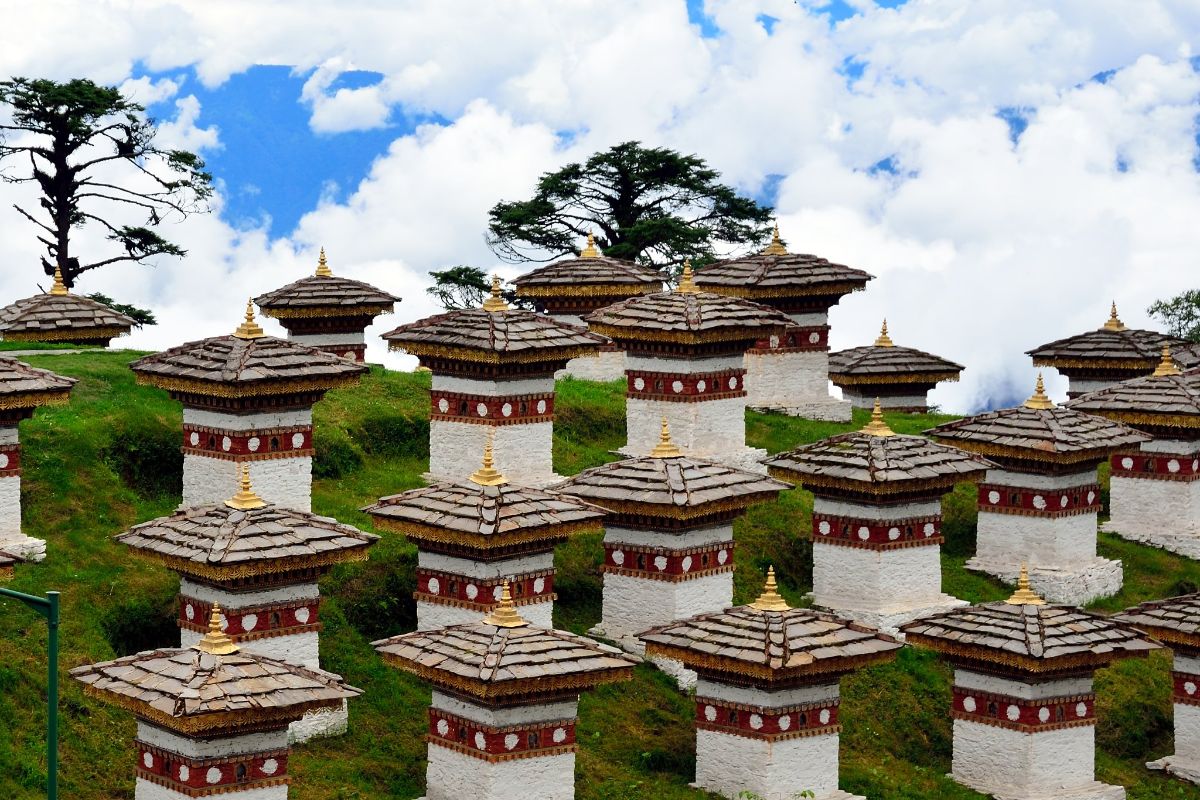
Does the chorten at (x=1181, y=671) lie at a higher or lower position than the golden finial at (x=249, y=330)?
lower

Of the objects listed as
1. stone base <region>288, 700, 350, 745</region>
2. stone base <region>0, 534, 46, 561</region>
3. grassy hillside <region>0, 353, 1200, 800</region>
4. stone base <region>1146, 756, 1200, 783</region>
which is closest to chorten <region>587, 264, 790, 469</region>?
grassy hillside <region>0, 353, 1200, 800</region>

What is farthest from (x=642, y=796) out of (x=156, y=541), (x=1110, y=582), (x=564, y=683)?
(x=1110, y=582)

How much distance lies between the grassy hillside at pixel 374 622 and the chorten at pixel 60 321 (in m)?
3.05

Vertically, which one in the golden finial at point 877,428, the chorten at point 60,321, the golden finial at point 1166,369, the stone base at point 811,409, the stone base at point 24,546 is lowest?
the stone base at point 24,546

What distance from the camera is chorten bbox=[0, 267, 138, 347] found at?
135 feet

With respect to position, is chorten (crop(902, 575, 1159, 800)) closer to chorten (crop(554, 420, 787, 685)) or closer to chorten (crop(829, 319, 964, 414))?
chorten (crop(554, 420, 787, 685))

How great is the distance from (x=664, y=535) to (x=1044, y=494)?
845 centimetres

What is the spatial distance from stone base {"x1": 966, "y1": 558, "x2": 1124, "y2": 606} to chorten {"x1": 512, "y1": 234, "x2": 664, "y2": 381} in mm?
10122

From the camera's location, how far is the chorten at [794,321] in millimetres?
42594

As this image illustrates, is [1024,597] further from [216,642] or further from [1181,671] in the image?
[216,642]

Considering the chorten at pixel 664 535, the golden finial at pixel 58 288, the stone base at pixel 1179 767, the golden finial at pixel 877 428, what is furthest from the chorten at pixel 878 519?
the golden finial at pixel 58 288

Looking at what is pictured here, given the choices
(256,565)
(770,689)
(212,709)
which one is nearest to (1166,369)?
(770,689)

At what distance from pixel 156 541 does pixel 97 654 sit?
5.60 feet

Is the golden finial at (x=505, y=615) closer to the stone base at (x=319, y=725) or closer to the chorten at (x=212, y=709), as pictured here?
the chorten at (x=212, y=709)
